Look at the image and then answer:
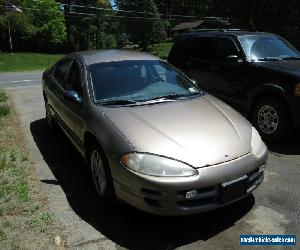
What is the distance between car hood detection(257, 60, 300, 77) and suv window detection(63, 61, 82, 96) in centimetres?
293

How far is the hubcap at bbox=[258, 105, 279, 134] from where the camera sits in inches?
249

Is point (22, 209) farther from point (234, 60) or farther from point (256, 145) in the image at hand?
point (234, 60)

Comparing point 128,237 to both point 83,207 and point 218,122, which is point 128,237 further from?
point 218,122

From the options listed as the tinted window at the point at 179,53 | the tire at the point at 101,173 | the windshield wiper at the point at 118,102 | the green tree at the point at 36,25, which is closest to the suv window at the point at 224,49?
the tinted window at the point at 179,53

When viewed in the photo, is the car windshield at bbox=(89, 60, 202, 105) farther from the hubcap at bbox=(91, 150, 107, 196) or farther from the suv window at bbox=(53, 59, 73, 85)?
the suv window at bbox=(53, 59, 73, 85)

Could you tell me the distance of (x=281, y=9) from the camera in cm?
3506

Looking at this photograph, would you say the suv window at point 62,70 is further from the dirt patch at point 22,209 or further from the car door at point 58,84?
the dirt patch at point 22,209

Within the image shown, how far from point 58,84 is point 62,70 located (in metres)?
0.30

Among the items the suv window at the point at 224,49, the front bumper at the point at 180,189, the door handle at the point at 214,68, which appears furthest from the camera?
the door handle at the point at 214,68

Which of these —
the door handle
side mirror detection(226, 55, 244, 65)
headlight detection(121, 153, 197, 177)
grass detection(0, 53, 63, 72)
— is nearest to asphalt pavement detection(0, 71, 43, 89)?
grass detection(0, 53, 63, 72)

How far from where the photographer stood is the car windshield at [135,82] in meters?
4.86

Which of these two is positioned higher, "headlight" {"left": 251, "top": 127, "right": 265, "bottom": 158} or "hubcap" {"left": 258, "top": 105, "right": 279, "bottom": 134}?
"headlight" {"left": 251, "top": 127, "right": 265, "bottom": 158}

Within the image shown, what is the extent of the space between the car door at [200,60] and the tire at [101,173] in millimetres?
3654

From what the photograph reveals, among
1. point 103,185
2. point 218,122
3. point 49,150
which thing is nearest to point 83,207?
point 103,185
